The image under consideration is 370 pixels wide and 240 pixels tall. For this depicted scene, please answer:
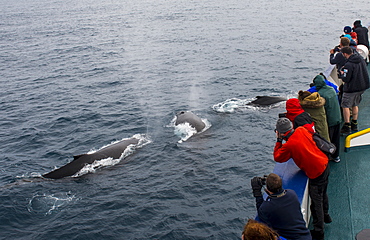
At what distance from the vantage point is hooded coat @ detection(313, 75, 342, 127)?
8273mm

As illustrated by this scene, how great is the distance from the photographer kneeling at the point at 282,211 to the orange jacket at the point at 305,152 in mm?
1065

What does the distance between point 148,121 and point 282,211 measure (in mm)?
16384

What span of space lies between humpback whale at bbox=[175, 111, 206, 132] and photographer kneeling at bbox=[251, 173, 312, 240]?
1333 cm

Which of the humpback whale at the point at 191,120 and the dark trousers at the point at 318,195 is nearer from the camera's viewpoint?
the dark trousers at the point at 318,195

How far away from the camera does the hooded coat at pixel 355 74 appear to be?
9.59 m

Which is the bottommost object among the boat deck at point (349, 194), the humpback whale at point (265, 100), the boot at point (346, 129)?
the humpback whale at point (265, 100)

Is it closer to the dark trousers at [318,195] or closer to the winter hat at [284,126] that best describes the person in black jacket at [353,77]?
the winter hat at [284,126]

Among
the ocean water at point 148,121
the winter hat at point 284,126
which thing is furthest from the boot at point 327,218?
the ocean water at point 148,121

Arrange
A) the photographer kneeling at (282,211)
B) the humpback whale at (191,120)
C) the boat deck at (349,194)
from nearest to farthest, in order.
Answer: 1. the photographer kneeling at (282,211)
2. the boat deck at (349,194)
3. the humpback whale at (191,120)

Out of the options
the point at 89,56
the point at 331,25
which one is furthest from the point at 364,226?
the point at 331,25

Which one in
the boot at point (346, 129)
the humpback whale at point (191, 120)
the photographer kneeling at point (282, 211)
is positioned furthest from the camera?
the humpback whale at point (191, 120)

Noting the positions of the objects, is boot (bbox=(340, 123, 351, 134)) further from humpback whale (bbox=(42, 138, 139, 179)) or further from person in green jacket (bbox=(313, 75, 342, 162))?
humpback whale (bbox=(42, 138, 139, 179))

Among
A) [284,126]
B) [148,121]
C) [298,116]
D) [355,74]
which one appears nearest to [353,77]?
[355,74]

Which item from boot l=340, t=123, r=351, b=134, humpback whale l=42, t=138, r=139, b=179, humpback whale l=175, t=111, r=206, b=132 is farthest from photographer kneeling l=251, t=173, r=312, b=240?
humpback whale l=175, t=111, r=206, b=132
